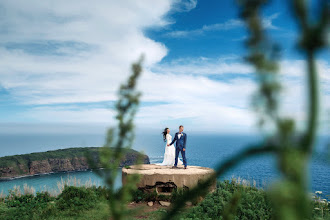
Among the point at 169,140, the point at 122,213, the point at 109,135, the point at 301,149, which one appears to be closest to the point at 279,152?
the point at 301,149

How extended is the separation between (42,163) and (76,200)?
34.6 m

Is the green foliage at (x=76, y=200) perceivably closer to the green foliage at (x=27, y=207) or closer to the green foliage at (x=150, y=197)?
the green foliage at (x=27, y=207)

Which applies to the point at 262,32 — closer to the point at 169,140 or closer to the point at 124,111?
the point at 124,111

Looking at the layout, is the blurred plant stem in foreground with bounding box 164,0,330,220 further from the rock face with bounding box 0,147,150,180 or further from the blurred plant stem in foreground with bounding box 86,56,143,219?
the rock face with bounding box 0,147,150,180

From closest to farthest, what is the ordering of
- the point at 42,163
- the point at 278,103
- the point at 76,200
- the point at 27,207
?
1. the point at 278,103
2. the point at 27,207
3. the point at 76,200
4. the point at 42,163

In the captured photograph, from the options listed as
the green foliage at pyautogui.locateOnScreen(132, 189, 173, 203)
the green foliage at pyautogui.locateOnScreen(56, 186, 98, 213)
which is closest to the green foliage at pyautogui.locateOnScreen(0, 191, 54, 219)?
the green foliage at pyautogui.locateOnScreen(56, 186, 98, 213)

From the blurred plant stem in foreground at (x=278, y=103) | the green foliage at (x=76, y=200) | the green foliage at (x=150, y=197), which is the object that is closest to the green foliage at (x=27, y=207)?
the green foliage at (x=76, y=200)

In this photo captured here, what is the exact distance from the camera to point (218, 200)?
38.1ft

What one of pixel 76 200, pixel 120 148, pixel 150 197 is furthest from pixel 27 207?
pixel 120 148

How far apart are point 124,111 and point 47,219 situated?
11.6 meters

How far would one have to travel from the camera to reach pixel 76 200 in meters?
12.7

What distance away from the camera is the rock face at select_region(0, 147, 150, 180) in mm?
39344

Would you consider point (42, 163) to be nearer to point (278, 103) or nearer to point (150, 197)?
point (150, 197)

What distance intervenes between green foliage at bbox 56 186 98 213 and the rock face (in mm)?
23395
